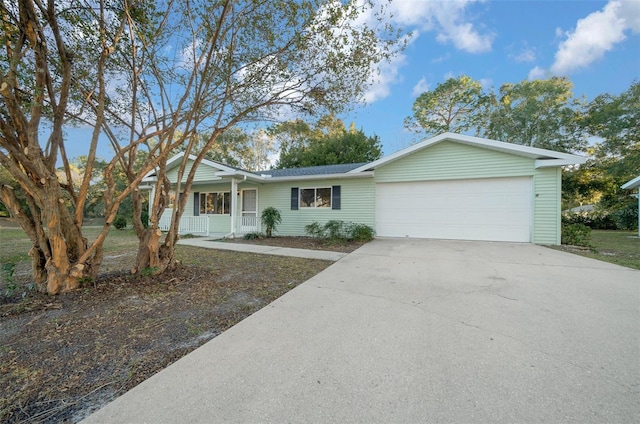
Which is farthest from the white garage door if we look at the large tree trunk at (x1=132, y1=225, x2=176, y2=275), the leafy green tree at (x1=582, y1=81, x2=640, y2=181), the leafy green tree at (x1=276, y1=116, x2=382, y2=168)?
the leafy green tree at (x1=582, y1=81, x2=640, y2=181)

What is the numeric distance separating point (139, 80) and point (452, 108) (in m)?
23.5

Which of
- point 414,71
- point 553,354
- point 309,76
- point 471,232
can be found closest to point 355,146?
point 414,71

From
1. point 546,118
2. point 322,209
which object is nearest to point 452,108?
point 546,118

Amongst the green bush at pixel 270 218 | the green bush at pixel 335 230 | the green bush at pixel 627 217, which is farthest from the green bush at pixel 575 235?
the green bush at pixel 627 217

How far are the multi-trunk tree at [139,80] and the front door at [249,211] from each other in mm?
6387

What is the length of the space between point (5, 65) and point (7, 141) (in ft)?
5.61

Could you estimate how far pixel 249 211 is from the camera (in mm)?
12500

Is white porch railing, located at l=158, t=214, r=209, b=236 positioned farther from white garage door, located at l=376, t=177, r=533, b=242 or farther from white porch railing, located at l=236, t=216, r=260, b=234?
white garage door, located at l=376, t=177, r=533, b=242

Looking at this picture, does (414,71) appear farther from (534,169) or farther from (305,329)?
(305,329)

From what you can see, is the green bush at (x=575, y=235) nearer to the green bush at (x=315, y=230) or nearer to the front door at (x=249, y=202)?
the green bush at (x=315, y=230)

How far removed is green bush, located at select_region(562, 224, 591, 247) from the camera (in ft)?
27.2

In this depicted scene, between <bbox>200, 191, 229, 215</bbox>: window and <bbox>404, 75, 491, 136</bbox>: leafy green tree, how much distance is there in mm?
17845

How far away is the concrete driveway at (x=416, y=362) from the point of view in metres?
1.60

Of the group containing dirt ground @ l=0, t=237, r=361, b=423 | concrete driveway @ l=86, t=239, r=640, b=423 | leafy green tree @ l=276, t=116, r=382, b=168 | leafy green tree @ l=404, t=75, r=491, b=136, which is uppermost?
leafy green tree @ l=404, t=75, r=491, b=136
